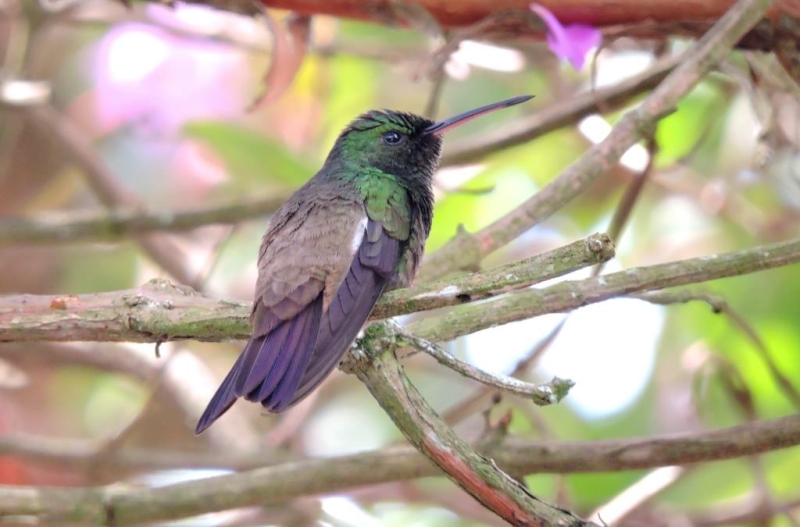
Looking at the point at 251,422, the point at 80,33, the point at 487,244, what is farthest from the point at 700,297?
the point at 80,33

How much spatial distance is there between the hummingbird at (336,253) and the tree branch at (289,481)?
1.38 feet

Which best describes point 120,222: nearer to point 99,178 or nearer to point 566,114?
point 99,178

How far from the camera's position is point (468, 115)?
106 inches

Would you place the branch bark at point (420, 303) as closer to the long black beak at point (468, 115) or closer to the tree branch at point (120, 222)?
the long black beak at point (468, 115)

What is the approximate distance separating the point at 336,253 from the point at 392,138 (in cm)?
74

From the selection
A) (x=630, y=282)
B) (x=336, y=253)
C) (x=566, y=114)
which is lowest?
(x=630, y=282)

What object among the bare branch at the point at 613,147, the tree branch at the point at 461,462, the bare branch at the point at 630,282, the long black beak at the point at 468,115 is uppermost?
the long black beak at the point at 468,115

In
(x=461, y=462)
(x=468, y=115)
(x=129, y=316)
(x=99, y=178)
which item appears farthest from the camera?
(x=99, y=178)

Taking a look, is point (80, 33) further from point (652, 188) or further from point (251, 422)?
point (652, 188)

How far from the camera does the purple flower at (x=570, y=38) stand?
244 cm

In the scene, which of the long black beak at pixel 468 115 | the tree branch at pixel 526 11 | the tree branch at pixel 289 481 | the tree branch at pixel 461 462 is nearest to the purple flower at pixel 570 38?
the tree branch at pixel 526 11

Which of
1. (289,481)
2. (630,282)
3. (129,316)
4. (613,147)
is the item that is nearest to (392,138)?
(613,147)

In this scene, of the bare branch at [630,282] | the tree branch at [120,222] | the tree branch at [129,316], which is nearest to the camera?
the bare branch at [630,282]

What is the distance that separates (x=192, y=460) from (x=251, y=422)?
3.78 ft
